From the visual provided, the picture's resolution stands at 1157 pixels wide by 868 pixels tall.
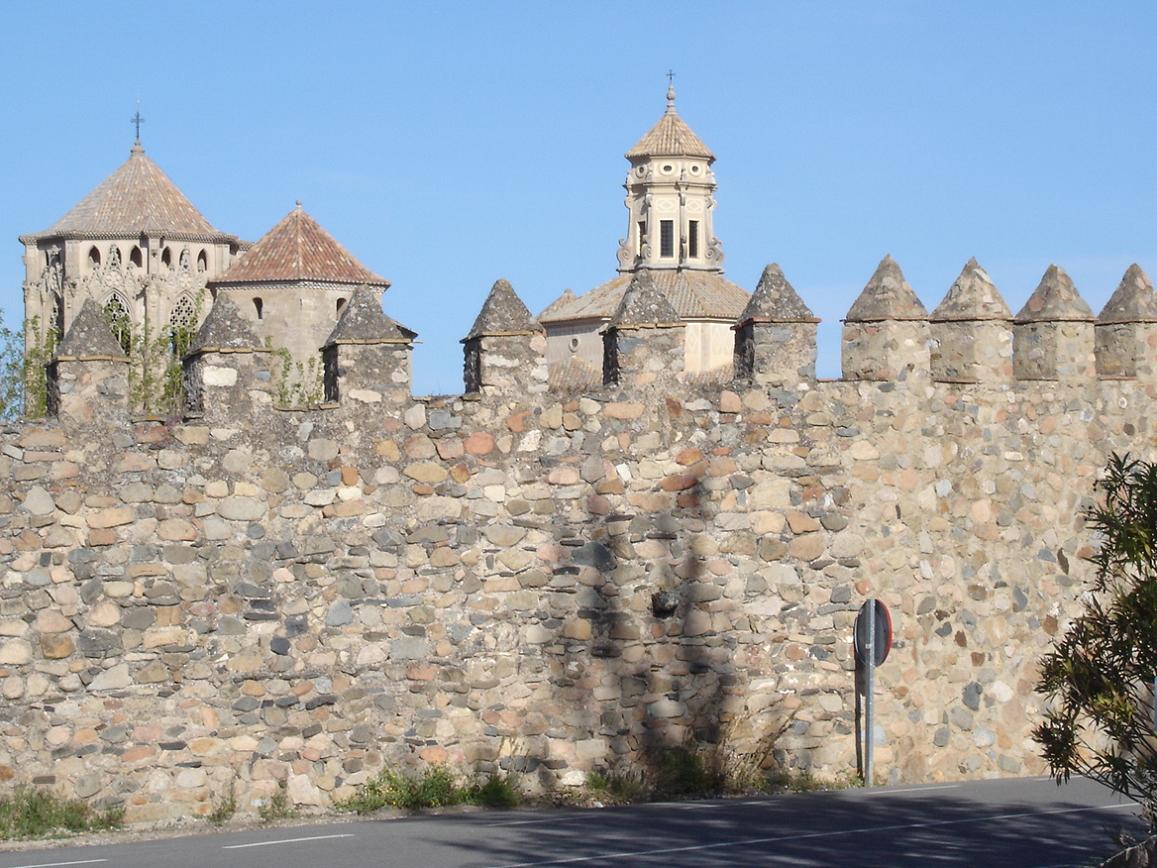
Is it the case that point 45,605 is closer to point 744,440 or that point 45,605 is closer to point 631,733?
point 631,733

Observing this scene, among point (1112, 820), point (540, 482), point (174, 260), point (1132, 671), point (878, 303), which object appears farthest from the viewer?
point (174, 260)

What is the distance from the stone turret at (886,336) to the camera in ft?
51.4

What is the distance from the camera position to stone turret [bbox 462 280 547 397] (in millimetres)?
14711

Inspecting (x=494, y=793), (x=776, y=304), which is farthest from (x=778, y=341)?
(x=494, y=793)

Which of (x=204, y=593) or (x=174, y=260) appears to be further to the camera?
(x=174, y=260)

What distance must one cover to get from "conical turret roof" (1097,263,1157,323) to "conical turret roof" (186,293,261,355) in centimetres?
756

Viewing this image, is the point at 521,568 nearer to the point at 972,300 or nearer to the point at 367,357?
the point at 367,357

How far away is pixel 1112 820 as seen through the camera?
13172 millimetres

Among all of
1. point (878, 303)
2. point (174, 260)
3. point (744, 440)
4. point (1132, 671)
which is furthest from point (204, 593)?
point (174, 260)

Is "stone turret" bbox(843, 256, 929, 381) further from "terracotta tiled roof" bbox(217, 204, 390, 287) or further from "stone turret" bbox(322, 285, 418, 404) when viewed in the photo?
"terracotta tiled roof" bbox(217, 204, 390, 287)

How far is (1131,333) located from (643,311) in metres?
4.70

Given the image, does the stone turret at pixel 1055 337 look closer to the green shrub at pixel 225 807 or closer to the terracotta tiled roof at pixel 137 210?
the green shrub at pixel 225 807

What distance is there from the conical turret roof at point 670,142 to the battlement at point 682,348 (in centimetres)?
10040

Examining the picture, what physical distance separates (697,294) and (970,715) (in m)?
89.1
